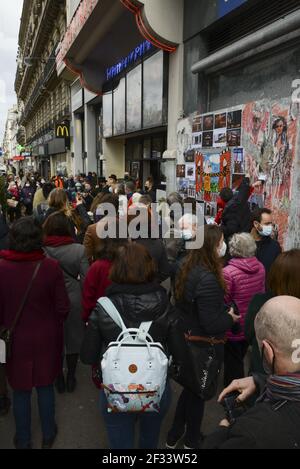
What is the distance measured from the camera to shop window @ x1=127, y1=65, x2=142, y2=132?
12220mm

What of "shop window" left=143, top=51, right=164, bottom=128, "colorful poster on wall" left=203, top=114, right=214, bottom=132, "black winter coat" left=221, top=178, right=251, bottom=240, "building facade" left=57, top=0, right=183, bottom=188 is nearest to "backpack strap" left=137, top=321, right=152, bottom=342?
"black winter coat" left=221, top=178, right=251, bottom=240

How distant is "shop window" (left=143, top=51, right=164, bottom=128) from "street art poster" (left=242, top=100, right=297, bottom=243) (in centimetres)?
409

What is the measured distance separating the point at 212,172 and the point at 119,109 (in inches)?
299

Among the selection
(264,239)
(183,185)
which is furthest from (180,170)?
(264,239)

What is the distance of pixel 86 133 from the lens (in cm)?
1989

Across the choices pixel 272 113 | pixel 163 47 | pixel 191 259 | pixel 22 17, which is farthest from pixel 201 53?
pixel 22 17

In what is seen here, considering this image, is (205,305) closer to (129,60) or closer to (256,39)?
(256,39)

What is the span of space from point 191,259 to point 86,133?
18.5 m

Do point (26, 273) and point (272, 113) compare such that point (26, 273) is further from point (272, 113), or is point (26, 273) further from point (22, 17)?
point (22, 17)

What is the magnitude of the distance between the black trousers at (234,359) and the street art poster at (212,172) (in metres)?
4.84

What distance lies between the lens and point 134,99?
12.7 m

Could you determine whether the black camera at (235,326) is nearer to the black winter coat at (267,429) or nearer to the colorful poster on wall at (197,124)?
the black winter coat at (267,429)
